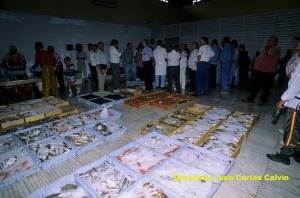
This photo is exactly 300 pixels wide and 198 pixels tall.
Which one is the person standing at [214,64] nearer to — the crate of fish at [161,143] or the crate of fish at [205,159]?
the crate of fish at [161,143]

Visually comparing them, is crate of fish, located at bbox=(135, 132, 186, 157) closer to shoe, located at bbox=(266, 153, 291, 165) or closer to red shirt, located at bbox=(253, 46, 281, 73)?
shoe, located at bbox=(266, 153, 291, 165)

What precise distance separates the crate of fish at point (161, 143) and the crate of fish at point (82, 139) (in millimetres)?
840

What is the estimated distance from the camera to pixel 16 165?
2.81 m

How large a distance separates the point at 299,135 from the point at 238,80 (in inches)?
251

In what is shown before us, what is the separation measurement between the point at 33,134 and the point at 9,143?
0.41 metres

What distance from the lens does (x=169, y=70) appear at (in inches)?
285

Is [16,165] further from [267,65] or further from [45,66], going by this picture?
[267,65]

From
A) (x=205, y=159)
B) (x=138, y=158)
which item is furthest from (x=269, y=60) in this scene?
(x=138, y=158)

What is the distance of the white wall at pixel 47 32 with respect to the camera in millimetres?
8625

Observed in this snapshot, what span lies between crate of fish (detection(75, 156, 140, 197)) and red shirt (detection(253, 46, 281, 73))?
207 inches

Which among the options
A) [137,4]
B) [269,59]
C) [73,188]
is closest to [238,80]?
[269,59]

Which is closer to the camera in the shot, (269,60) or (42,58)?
(269,60)

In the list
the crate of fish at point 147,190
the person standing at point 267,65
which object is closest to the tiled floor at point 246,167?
the crate of fish at point 147,190

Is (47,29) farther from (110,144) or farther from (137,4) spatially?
(110,144)
